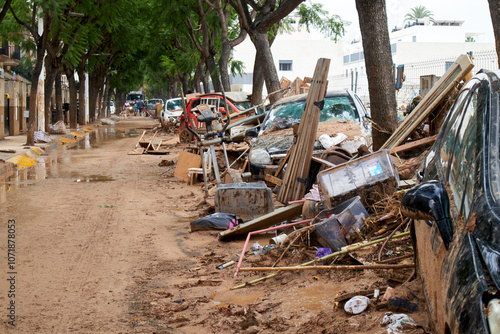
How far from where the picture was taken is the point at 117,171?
15188 mm

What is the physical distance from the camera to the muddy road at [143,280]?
4583 millimetres

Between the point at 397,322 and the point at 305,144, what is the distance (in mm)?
5320

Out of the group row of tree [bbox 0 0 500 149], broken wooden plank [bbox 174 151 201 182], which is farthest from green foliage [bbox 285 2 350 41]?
broken wooden plank [bbox 174 151 201 182]

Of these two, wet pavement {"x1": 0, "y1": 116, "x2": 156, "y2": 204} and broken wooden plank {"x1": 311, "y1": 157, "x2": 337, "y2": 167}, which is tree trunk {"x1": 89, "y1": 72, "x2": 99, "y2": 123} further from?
broken wooden plank {"x1": 311, "y1": 157, "x2": 337, "y2": 167}

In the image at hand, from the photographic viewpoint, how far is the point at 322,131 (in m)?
10.0

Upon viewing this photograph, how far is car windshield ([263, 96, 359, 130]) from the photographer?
35.7 feet

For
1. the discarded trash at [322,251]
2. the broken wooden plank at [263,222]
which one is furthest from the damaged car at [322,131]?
the discarded trash at [322,251]

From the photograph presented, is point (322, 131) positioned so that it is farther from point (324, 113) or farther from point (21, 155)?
point (21, 155)

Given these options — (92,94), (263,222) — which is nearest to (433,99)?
(263,222)

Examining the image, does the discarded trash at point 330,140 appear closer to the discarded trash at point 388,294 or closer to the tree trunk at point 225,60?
the discarded trash at point 388,294

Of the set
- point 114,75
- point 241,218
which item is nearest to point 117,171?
point 241,218

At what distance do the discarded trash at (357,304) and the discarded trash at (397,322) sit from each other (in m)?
0.46

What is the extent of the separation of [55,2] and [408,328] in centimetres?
1719

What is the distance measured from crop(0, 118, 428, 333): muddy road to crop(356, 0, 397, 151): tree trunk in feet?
10.3
